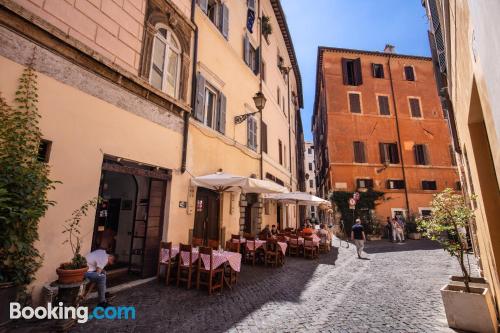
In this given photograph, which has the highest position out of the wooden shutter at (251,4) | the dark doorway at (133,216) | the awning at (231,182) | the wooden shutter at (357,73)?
the wooden shutter at (357,73)

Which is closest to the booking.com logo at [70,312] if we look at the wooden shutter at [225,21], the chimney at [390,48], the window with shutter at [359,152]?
the wooden shutter at [225,21]

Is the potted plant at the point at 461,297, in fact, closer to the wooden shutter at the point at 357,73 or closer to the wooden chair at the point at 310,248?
the wooden chair at the point at 310,248

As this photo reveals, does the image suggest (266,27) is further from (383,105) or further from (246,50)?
(383,105)

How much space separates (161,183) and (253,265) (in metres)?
3.90

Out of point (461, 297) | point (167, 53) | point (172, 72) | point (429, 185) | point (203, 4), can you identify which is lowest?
point (461, 297)

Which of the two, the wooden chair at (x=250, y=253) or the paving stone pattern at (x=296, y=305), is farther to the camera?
the wooden chair at (x=250, y=253)

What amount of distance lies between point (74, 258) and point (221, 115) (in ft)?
21.8

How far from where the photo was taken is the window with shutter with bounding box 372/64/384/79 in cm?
2316

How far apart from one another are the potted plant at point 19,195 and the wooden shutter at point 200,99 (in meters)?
4.52

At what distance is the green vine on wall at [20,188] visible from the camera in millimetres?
3217

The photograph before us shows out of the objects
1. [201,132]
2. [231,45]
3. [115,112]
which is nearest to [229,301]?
[115,112]

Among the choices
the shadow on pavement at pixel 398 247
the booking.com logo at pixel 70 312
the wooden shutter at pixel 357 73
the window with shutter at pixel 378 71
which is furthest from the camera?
the window with shutter at pixel 378 71

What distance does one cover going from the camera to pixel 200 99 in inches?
330

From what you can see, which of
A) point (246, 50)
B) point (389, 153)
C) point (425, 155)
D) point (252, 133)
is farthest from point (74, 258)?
point (425, 155)
